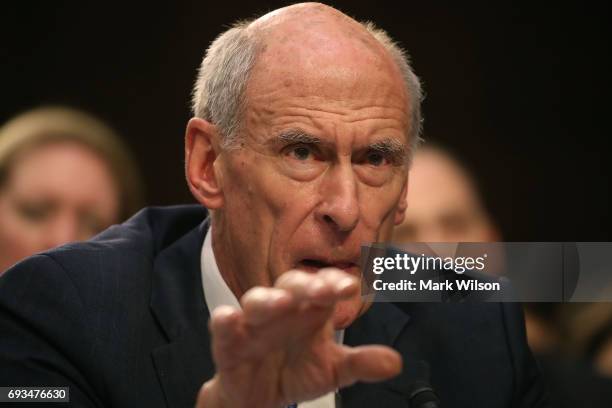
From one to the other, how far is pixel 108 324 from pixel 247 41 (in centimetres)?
67

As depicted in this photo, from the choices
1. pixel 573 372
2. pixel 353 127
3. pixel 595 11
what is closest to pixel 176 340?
pixel 353 127

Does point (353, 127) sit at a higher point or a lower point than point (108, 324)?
higher

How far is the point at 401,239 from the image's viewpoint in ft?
10.8

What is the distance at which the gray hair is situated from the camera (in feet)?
7.00

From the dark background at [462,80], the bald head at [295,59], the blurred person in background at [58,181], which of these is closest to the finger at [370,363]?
the bald head at [295,59]

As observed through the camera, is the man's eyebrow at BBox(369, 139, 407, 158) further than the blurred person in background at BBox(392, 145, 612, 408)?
No

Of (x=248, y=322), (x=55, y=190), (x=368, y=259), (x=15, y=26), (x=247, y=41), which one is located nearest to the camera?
(x=248, y=322)

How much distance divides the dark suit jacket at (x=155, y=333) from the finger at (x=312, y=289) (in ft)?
2.53

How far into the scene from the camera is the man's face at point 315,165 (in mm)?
1981

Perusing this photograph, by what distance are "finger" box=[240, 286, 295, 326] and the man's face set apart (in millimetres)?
626

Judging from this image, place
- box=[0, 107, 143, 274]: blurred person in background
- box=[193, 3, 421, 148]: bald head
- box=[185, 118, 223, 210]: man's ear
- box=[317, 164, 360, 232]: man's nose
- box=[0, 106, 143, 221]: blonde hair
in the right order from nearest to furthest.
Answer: box=[317, 164, 360, 232]: man's nose → box=[193, 3, 421, 148]: bald head → box=[185, 118, 223, 210]: man's ear → box=[0, 107, 143, 274]: blurred person in background → box=[0, 106, 143, 221]: blonde hair

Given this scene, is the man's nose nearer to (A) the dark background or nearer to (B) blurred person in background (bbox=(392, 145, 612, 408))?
(B) blurred person in background (bbox=(392, 145, 612, 408))

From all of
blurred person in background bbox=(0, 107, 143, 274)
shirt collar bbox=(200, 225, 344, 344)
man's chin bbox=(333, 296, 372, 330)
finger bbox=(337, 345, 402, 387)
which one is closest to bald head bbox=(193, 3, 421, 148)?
shirt collar bbox=(200, 225, 344, 344)

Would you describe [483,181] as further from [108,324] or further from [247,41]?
[108,324]
